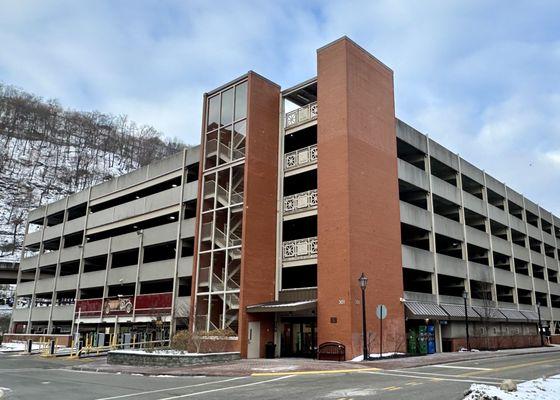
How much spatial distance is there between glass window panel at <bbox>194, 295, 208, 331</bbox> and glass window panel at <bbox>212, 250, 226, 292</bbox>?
4.33ft

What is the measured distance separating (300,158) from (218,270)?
938 cm

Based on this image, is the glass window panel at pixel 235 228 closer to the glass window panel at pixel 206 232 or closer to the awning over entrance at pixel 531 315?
the glass window panel at pixel 206 232

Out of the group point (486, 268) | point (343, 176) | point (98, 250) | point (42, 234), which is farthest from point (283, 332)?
point (42, 234)

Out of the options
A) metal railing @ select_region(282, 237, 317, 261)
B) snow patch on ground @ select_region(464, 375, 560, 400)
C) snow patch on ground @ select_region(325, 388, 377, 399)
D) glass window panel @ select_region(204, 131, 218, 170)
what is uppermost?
glass window panel @ select_region(204, 131, 218, 170)

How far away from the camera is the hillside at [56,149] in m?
132

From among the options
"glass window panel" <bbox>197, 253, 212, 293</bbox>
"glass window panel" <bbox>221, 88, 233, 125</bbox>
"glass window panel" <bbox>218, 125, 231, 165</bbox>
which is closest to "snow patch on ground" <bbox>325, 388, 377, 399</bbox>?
"glass window panel" <bbox>197, 253, 212, 293</bbox>

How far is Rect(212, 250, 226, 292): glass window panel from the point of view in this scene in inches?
1313

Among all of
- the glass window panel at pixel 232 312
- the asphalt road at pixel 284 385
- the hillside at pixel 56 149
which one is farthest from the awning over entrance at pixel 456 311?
the hillside at pixel 56 149

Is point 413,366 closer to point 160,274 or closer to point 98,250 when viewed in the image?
point 160,274

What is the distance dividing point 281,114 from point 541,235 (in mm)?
40484

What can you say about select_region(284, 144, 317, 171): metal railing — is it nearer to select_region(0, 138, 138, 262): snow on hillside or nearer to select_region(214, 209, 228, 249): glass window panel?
select_region(214, 209, 228, 249): glass window panel

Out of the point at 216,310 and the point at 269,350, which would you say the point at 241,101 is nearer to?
the point at 216,310

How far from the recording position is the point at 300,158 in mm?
34812

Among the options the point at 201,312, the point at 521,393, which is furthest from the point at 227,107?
the point at 521,393
